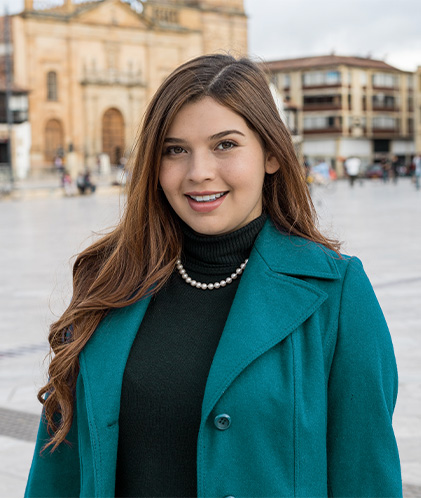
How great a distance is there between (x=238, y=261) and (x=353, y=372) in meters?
0.40

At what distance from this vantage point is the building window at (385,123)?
81750 mm

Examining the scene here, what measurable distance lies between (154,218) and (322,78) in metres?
77.9

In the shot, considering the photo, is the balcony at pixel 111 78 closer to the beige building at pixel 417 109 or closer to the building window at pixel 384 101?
the building window at pixel 384 101

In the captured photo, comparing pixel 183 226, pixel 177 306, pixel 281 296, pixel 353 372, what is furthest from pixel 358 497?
pixel 183 226

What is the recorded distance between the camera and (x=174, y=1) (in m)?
67.4

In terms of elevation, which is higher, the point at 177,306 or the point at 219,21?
the point at 219,21

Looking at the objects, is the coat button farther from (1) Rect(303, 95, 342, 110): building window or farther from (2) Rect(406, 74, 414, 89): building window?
(2) Rect(406, 74, 414, 89): building window

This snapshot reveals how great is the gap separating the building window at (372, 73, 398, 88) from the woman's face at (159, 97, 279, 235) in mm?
82686

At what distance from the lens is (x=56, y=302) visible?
8781mm

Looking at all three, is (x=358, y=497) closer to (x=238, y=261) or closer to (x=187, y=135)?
(x=238, y=261)

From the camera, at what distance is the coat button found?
5.67 feet

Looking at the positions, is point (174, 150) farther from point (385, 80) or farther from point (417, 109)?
point (385, 80)

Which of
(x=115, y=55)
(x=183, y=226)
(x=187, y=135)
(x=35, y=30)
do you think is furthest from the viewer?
(x=115, y=55)

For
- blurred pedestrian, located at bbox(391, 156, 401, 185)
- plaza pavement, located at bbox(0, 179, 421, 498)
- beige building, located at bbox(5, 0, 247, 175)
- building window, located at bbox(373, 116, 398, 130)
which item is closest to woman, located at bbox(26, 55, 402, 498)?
plaza pavement, located at bbox(0, 179, 421, 498)
